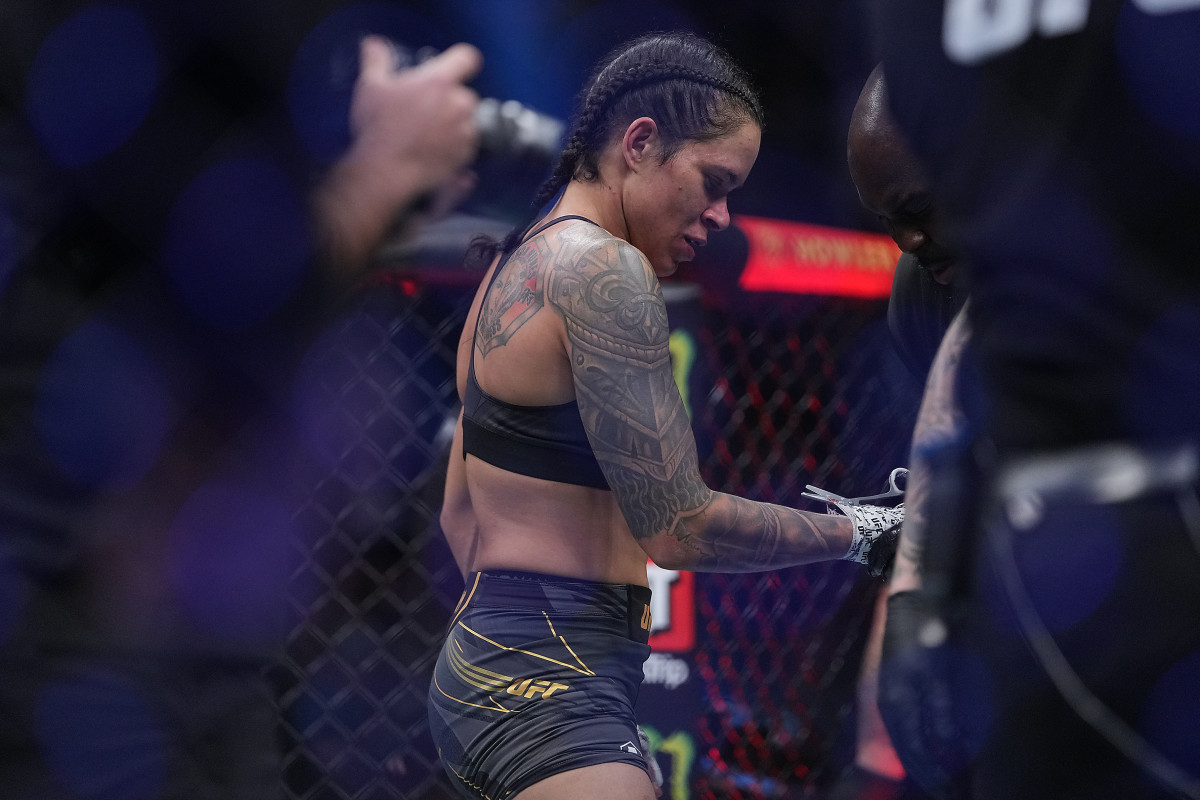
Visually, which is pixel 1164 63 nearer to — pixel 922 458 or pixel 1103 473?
pixel 1103 473

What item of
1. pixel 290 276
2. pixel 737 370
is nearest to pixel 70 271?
pixel 290 276

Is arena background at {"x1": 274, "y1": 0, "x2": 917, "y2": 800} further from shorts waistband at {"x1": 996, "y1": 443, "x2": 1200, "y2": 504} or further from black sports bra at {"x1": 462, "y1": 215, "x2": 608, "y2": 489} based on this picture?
shorts waistband at {"x1": 996, "y1": 443, "x2": 1200, "y2": 504}

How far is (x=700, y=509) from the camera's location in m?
1.48

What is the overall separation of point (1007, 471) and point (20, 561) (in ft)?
2.68

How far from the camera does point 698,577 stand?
2.79 metres

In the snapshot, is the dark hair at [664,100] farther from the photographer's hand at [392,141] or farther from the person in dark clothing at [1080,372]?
the person in dark clothing at [1080,372]

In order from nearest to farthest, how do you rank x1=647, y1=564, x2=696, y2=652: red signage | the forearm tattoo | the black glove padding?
1. the black glove padding
2. the forearm tattoo
3. x1=647, y1=564, x2=696, y2=652: red signage

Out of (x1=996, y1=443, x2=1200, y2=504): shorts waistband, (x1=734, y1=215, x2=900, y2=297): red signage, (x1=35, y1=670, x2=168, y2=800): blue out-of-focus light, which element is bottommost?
(x1=35, y1=670, x2=168, y2=800): blue out-of-focus light

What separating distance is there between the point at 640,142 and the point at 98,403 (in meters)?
1.03

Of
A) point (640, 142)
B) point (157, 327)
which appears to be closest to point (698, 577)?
point (640, 142)

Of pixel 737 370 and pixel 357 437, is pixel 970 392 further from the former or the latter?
pixel 737 370

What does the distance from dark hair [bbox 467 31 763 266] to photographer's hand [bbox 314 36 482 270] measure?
0.68 meters

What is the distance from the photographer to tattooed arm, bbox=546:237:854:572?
1429 millimetres

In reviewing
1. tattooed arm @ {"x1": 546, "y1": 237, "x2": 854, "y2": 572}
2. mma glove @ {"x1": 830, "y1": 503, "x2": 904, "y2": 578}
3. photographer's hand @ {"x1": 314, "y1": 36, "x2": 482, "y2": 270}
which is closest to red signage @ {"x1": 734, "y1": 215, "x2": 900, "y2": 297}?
mma glove @ {"x1": 830, "y1": 503, "x2": 904, "y2": 578}
